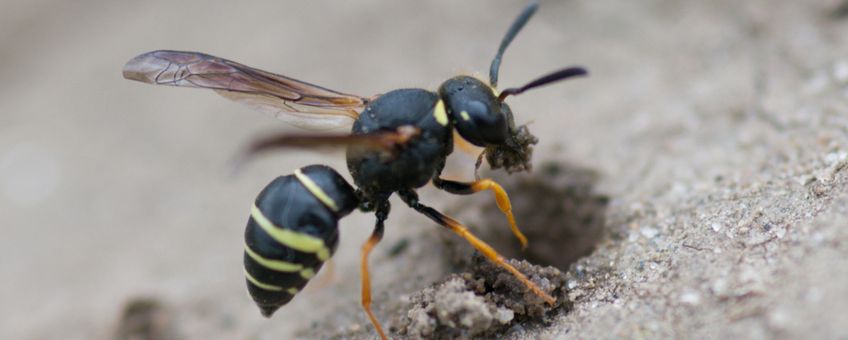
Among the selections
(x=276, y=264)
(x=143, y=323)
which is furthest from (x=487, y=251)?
(x=143, y=323)

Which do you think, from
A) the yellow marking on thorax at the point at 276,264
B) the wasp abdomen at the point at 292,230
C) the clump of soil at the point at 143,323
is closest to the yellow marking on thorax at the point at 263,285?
the wasp abdomen at the point at 292,230

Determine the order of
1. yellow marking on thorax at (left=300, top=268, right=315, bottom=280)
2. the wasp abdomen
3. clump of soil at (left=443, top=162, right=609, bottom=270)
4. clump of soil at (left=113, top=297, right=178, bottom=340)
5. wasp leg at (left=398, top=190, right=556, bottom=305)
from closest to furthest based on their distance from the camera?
1. wasp leg at (left=398, top=190, right=556, bottom=305)
2. the wasp abdomen
3. yellow marking on thorax at (left=300, top=268, right=315, bottom=280)
4. clump of soil at (left=443, top=162, right=609, bottom=270)
5. clump of soil at (left=113, top=297, right=178, bottom=340)

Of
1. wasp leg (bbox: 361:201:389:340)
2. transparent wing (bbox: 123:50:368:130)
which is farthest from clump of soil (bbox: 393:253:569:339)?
transparent wing (bbox: 123:50:368:130)

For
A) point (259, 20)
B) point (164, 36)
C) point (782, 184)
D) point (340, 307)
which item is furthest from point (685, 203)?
point (164, 36)

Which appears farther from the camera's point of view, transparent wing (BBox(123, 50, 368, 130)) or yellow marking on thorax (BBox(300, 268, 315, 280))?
transparent wing (BBox(123, 50, 368, 130))

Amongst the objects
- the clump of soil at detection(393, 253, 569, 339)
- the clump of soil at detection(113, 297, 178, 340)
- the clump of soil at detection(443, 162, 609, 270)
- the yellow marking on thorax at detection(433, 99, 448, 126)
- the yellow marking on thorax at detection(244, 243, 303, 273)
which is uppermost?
the yellow marking on thorax at detection(433, 99, 448, 126)

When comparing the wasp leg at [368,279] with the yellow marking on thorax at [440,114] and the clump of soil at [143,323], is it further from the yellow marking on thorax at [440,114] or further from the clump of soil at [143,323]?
the clump of soil at [143,323]

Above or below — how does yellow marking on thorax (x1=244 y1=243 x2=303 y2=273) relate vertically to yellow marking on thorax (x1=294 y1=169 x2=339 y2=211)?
below

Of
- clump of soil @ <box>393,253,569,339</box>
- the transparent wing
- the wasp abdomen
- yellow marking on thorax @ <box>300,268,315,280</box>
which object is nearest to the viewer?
clump of soil @ <box>393,253,569,339</box>

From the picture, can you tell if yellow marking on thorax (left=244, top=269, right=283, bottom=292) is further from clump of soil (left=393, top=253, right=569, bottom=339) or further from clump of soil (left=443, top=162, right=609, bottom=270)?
clump of soil (left=443, top=162, right=609, bottom=270)
